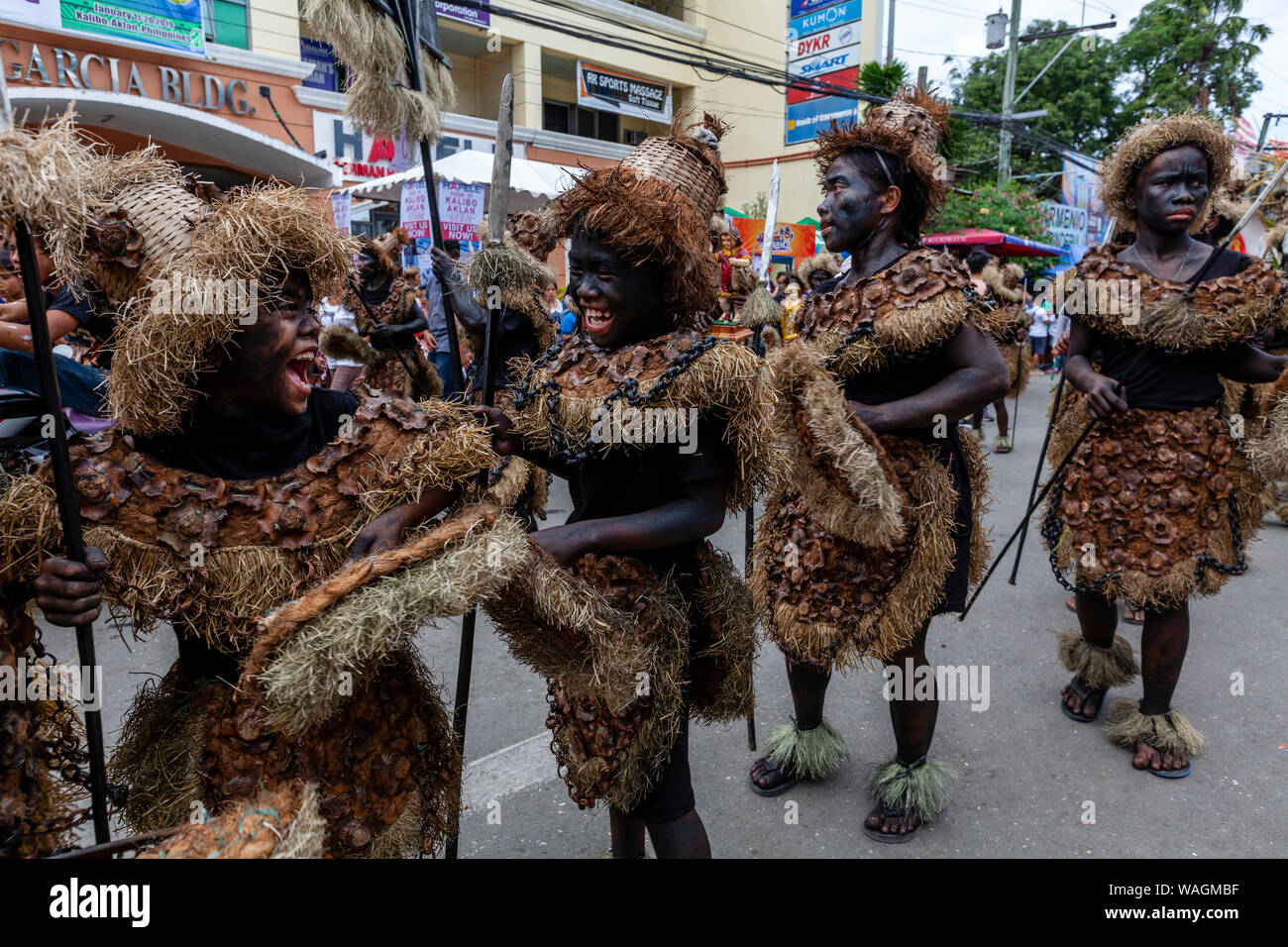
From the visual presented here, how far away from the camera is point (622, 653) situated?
78.9 inches

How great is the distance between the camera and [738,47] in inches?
992

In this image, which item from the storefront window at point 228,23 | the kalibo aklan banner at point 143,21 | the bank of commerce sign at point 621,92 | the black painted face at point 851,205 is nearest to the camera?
the black painted face at point 851,205

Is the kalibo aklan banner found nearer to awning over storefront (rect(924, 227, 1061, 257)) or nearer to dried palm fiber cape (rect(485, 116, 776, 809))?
dried palm fiber cape (rect(485, 116, 776, 809))

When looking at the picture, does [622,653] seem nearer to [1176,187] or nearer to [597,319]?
[597,319]

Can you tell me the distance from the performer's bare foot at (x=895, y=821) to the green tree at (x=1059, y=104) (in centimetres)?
3086

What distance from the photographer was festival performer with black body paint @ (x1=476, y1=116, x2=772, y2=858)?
200 centimetres

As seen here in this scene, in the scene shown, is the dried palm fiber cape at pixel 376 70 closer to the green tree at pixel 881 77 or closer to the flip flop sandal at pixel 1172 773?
the flip flop sandal at pixel 1172 773

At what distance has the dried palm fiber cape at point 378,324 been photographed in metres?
7.32

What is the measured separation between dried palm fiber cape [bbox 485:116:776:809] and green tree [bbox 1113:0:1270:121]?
105ft

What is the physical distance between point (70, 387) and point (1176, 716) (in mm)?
5650

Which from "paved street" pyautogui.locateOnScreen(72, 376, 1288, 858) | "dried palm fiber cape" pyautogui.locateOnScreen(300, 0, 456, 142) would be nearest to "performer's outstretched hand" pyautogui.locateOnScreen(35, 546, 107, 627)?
"paved street" pyautogui.locateOnScreen(72, 376, 1288, 858)

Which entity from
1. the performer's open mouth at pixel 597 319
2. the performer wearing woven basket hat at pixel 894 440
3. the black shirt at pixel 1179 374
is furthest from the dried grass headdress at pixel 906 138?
the performer's open mouth at pixel 597 319

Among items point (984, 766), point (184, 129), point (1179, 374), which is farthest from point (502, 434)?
point (184, 129)

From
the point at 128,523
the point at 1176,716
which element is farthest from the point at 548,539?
the point at 1176,716
